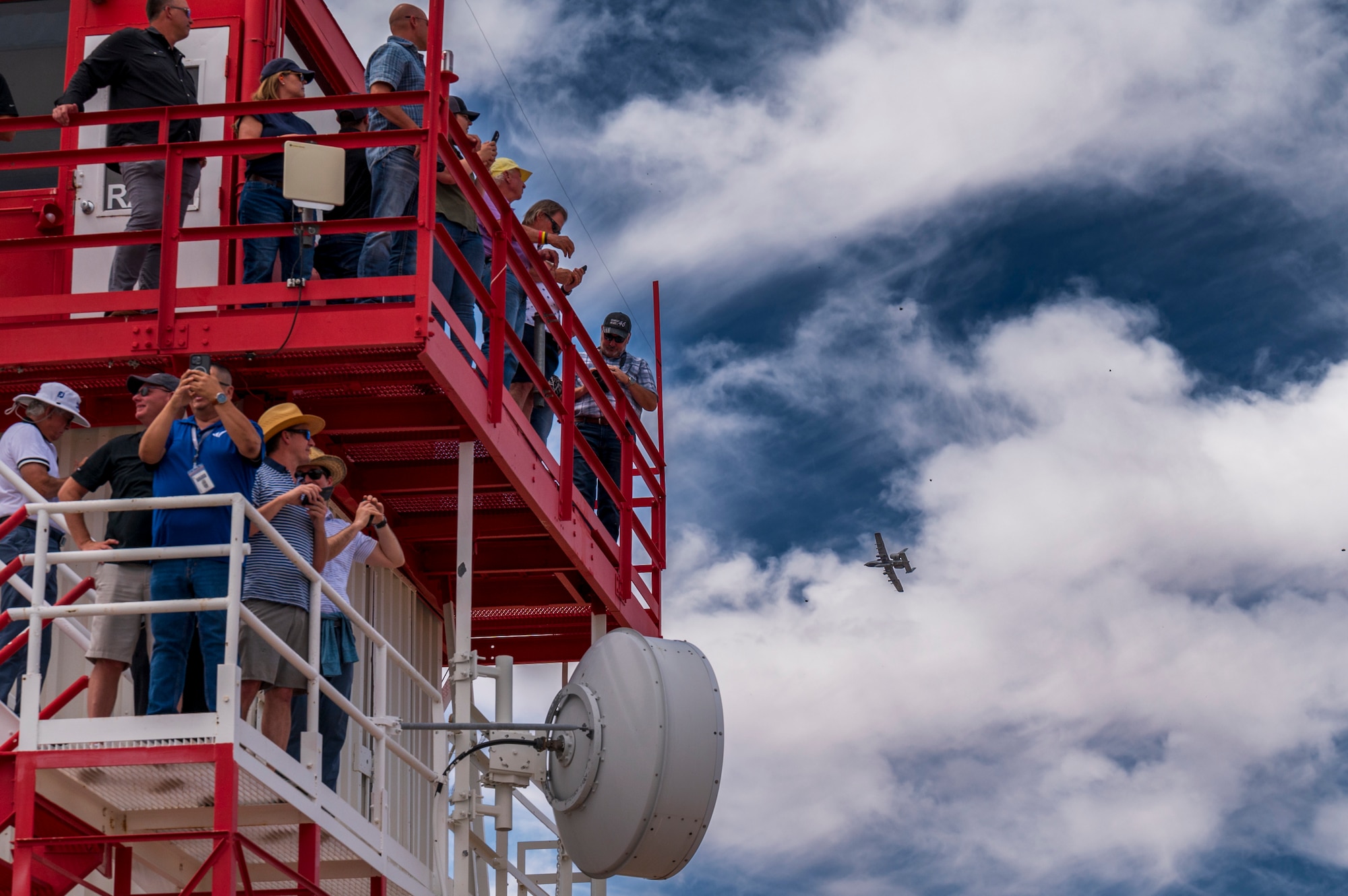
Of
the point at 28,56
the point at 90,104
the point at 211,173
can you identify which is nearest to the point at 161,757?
the point at 211,173

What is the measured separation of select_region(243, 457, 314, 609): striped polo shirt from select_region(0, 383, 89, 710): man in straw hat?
4.40ft

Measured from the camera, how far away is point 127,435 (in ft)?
33.0

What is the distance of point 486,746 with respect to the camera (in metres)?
12.9

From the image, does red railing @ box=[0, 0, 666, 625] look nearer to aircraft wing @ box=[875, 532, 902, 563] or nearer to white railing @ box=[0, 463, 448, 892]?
white railing @ box=[0, 463, 448, 892]

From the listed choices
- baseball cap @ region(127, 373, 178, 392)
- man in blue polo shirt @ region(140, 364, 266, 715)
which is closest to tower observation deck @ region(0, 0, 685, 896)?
man in blue polo shirt @ region(140, 364, 266, 715)

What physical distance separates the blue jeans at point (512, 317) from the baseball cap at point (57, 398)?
3.22 m

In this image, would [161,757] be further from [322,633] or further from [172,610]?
[322,633]

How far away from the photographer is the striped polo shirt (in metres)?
10.3

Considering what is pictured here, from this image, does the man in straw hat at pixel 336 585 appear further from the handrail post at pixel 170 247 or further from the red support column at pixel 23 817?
the red support column at pixel 23 817

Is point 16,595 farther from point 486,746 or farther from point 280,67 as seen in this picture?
point 280,67

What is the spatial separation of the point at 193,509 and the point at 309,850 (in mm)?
2069

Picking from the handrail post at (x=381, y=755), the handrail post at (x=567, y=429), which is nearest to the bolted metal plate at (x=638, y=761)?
the handrail post at (x=567, y=429)

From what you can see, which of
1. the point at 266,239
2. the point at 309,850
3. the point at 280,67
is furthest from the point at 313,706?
the point at 280,67

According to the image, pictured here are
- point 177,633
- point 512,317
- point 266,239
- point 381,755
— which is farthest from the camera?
point 512,317
